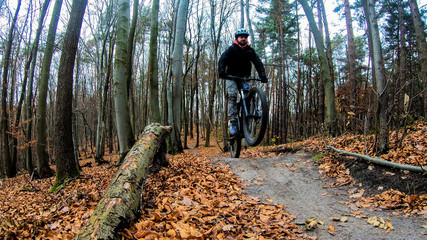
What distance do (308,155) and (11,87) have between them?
16.8 metres

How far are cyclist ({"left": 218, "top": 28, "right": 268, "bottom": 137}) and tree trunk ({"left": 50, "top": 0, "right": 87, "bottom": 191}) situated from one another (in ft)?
13.1

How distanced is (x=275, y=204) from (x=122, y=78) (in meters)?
5.35

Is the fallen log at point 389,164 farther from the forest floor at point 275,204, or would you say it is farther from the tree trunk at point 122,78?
the tree trunk at point 122,78

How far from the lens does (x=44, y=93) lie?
907 cm

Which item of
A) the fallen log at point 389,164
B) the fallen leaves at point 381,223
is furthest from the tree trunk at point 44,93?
the fallen leaves at point 381,223

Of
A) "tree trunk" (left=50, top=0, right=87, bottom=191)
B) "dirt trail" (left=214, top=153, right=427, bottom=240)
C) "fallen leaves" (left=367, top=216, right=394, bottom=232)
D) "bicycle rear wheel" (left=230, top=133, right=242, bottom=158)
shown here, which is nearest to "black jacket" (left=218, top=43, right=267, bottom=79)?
"bicycle rear wheel" (left=230, top=133, right=242, bottom=158)

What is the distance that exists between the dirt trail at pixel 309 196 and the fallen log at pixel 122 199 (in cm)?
176

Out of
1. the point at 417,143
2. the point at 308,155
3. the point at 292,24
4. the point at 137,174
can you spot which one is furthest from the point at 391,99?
the point at 292,24

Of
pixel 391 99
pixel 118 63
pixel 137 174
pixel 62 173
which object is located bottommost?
→ pixel 62 173

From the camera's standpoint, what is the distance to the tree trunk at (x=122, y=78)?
6535 millimetres

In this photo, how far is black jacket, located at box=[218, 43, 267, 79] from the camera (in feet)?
16.8

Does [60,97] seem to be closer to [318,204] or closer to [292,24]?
[318,204]

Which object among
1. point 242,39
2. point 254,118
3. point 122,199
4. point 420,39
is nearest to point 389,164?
point 254,118

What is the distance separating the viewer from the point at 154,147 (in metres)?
4.11
